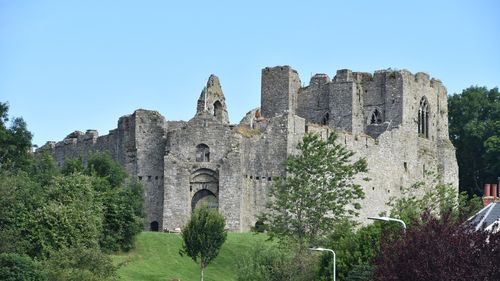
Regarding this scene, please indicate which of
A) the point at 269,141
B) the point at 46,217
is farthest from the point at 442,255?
the point at 269,141

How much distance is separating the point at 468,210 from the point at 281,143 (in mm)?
30495

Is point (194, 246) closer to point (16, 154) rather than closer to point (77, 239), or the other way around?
point (77, 239)

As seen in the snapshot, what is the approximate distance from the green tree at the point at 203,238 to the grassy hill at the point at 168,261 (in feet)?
4.28

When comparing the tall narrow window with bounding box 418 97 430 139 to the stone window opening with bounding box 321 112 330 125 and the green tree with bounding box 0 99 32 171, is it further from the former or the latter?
the green tree with bounding box 0 99 32 171

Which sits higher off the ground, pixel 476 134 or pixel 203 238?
pixel 476 134

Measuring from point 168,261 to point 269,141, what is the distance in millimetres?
15063

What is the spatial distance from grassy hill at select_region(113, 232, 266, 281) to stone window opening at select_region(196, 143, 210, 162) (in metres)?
6.81

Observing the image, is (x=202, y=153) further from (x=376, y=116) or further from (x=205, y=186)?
(x=376, y=116)

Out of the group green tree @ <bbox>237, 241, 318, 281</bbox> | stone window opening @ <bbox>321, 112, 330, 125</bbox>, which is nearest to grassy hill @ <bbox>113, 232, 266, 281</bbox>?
green tree @ <bbox>237, 241, 318, 281</bbox>

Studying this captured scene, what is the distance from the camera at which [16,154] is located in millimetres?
89812

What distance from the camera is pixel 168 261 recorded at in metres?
78.2

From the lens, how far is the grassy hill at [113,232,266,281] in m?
75.2

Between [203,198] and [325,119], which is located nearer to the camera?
[203,198]

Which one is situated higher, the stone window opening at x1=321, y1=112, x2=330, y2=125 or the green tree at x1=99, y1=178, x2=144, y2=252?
the stone window opening at x1=321, y1=112, x2=330, y2=125
